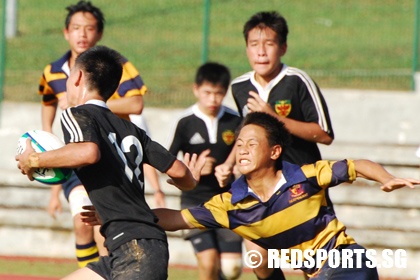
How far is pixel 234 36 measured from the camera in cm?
1302

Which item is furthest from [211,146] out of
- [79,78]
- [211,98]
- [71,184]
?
[79,78]

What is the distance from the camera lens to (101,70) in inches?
202

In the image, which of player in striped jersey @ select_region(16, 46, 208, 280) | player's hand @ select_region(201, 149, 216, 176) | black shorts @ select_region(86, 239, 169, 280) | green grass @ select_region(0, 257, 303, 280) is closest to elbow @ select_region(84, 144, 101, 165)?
player in striped jersey @ select_region(16, 46, 208, 280)

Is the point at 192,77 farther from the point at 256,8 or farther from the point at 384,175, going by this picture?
the point at 384,175

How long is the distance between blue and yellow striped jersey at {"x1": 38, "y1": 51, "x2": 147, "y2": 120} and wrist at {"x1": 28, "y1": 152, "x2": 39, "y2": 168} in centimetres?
226

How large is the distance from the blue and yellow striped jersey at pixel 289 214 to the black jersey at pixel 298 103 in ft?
3.64

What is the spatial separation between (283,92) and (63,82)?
1.77 m

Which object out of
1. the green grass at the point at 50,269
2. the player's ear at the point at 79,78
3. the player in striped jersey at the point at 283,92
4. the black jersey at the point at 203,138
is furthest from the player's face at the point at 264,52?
the green grass at the point at 50,269

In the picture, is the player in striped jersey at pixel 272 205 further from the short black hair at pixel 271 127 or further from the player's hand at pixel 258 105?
the player's hand at pixel 258 105

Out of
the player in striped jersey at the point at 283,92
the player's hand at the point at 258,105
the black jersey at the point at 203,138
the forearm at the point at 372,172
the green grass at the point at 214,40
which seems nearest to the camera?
the forearm at the point at 372,172

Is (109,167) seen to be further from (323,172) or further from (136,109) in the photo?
(136,109)

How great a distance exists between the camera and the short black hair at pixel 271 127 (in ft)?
18.6

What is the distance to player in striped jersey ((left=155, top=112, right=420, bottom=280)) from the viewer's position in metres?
5.55

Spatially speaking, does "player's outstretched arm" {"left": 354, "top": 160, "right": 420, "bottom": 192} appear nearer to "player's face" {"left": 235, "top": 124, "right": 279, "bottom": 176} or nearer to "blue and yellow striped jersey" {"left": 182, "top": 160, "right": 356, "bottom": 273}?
"blue and yellow striped jersey" {"left": 182, "top": 160, "right": 356, "bottom": 273}
